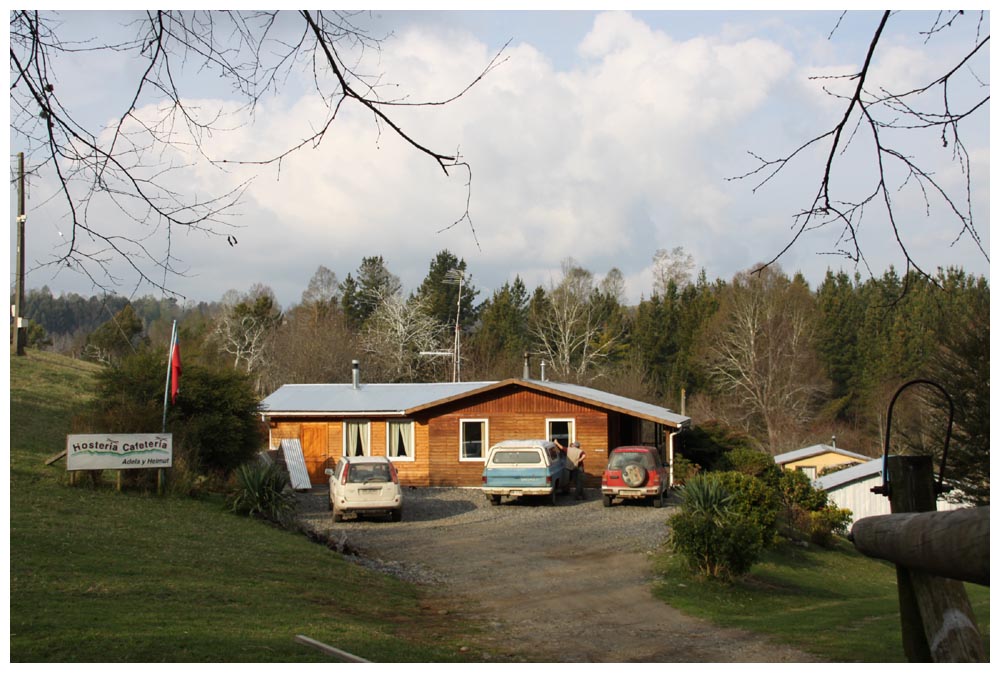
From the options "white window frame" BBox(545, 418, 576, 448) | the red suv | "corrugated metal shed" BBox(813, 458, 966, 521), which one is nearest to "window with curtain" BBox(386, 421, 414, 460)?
"white window frame" BBox(545, 418, 576, 448)

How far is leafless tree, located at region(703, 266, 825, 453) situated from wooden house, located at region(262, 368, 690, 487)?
55.1ft

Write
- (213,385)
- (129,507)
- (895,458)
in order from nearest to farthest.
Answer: (895,458) → (129,507) → (213,385)

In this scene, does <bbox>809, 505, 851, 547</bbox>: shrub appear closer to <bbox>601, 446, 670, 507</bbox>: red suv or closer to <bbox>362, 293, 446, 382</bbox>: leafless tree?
<bbox>601, 446, 670, 507</bbox>: red suv

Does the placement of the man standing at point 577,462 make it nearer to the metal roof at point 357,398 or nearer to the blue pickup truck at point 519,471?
the blue pickup truck at point 519,471

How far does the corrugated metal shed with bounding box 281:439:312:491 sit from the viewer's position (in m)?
28.9

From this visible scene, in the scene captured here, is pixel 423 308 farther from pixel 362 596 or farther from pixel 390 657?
pixel 390 657

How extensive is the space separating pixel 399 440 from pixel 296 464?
362 centimetres

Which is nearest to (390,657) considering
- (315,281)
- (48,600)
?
(48,600)

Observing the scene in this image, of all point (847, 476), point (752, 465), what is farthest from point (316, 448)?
point (847, 476)

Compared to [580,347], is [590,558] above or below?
below

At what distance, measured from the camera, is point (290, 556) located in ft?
50.6

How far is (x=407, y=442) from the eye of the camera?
31500mm

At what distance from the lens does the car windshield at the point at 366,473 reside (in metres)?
22.1

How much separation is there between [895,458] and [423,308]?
57229 millimetres
